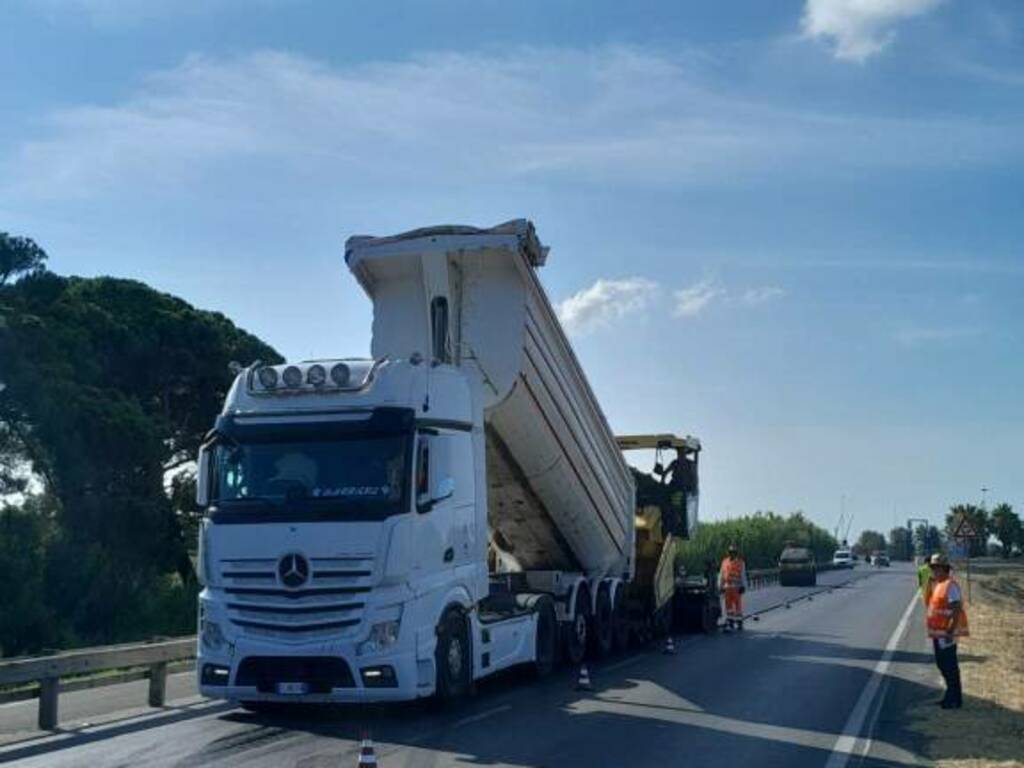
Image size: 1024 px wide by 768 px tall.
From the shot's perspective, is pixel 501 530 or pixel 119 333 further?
pixel 119 333

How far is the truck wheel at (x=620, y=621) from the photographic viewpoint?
737 inches

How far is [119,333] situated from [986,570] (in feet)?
232

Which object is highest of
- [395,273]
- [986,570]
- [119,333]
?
[119,333]

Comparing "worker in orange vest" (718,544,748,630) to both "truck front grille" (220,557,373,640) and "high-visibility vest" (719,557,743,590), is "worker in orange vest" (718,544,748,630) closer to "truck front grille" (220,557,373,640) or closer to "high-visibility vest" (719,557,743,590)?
"high-visibility vest" (719,557,743,590)

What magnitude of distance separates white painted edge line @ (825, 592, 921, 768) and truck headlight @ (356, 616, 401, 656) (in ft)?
12.8

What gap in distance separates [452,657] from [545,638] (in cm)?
346

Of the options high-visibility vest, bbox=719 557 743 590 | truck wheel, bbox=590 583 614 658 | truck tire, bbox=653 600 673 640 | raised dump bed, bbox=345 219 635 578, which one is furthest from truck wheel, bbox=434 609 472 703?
high-visibility vest, bbox=719 557 743 590

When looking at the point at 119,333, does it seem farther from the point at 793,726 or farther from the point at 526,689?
the point at 793,726

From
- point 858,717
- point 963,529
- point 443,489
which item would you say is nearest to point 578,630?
point 858,717

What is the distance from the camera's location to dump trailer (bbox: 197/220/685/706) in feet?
37.3

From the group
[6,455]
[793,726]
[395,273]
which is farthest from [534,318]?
[6,455]

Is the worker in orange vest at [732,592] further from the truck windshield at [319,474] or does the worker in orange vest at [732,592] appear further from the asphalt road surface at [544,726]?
the truck windshield at [319,474]

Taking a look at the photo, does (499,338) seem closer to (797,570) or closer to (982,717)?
(982,717)

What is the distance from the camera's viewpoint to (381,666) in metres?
11.3
